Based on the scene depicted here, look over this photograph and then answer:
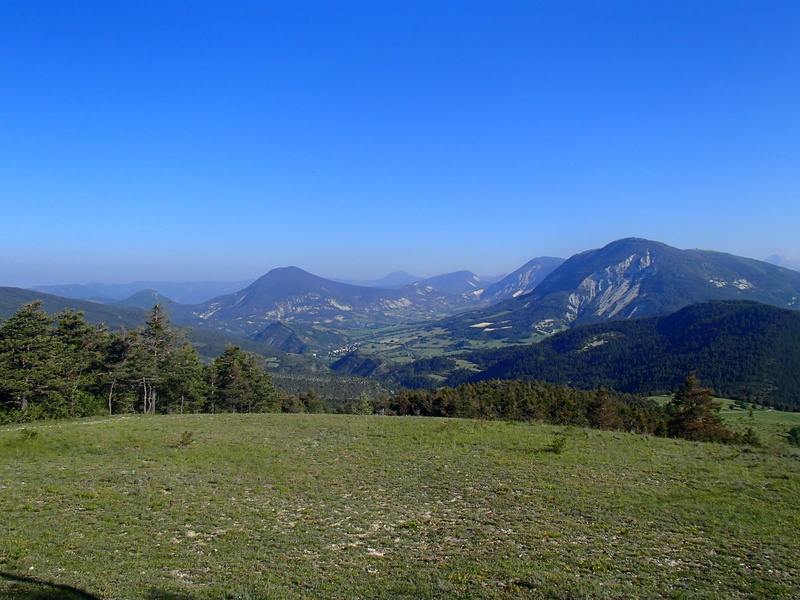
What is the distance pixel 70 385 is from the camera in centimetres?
4044

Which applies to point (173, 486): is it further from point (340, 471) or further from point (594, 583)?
point (594, 583)

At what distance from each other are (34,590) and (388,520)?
350 inches

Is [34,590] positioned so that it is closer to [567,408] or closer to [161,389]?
[161,389]

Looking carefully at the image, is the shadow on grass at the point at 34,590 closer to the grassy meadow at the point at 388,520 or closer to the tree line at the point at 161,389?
the grassy meadow at the point at 388,520

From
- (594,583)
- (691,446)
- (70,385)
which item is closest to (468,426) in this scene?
(691,446)

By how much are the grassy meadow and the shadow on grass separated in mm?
53

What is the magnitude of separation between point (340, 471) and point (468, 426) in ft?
49.9

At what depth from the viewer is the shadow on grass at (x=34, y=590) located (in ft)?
26.6

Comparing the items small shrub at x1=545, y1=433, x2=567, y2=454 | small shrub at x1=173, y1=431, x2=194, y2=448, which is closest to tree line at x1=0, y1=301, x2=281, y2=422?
small shrub at x1=173, y1=431, x2=194, y2=448

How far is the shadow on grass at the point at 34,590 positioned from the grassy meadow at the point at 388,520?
5 cm

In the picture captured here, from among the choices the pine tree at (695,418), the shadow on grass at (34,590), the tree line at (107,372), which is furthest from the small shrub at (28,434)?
the pine tree at (695,418)

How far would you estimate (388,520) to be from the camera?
14039 mm

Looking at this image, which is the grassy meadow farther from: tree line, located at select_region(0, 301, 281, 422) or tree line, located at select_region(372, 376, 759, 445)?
tree line, located at select_region(372, 376, 759, 445)

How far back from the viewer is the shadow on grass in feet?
26.6
